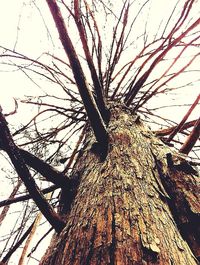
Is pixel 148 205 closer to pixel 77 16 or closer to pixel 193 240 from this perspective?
pixel 193 240

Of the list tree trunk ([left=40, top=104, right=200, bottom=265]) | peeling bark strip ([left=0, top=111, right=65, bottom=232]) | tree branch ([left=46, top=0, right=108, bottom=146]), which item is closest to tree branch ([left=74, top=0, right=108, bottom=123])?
tree branch ([left=46, top=0, right=108, bottom=146])

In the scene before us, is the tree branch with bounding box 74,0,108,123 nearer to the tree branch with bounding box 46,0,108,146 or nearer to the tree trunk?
the tree branch with bounding box 46,0,108,146

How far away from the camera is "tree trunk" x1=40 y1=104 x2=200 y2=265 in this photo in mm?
711

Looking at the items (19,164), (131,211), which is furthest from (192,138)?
(19,164)

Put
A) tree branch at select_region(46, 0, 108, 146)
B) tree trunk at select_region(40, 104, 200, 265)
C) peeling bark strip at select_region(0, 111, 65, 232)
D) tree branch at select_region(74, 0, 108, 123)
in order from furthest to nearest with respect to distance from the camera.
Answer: tree branch at select_region(74, 0, 108, 123) → tree branch at select_region(46, 0, 108, 146) → peeling bark strip at select_region(0, 111, 65, 232) → tree trunk at select_region(40, 104, 200, 265)

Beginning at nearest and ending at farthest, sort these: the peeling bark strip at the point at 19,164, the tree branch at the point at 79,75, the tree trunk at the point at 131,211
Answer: the tree trunk at the point at 131,211 < the peeling bark strip at the point at 19,164 < the tree branch at the point at 79,75

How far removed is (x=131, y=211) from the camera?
85 cm

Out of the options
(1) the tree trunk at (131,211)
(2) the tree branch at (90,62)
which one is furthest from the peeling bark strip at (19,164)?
(2) the tree branch at (90,62)

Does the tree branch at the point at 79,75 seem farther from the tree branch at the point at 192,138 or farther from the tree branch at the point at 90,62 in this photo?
the tree branch at the point at 192,138

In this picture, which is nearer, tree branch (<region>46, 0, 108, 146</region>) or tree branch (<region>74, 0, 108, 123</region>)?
tree branch (<region>46, 0, 108, 146</region>)

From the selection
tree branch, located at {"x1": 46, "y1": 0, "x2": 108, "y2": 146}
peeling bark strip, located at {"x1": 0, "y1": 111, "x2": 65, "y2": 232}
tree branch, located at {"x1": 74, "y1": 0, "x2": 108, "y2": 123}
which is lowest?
peeling bark strip, located at {"x1": 0, "y1": 111, "x2": 65, "y2": 232}

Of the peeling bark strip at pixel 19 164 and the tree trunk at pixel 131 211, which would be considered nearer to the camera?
the tree trunk at pixel 131 211

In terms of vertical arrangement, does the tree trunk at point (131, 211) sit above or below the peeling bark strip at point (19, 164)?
below

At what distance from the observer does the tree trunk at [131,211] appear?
71 centimetres
